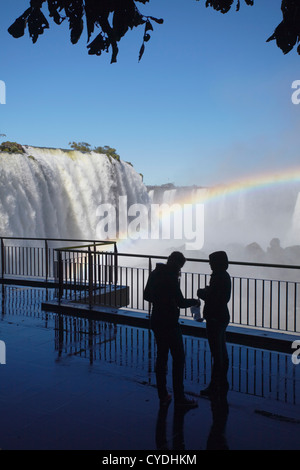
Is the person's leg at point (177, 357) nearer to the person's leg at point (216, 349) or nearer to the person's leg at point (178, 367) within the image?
the person's leg at point (178, 367)

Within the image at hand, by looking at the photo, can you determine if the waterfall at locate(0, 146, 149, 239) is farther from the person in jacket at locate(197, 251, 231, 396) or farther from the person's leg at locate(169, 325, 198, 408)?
the person's leg at locate(169, 325, 198, 408)

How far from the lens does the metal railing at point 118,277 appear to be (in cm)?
930

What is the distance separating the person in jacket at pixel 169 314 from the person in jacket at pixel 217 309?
0.36m

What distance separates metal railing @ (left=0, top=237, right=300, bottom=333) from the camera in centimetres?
930

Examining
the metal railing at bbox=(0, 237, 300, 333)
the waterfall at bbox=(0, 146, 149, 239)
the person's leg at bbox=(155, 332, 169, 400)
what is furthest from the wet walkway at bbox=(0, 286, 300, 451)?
the waterfall at bbox=(0, 146, 149, 239)

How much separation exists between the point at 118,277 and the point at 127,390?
74.2 feet

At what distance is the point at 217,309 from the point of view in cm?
527

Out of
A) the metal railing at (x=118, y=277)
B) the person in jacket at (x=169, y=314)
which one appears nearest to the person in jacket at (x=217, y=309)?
the person in jacket at (x=169, y=314)

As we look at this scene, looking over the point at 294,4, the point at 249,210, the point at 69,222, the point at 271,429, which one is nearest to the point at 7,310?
the point at 271,429

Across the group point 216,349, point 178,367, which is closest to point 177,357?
point 178,367

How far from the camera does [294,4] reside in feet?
11.2

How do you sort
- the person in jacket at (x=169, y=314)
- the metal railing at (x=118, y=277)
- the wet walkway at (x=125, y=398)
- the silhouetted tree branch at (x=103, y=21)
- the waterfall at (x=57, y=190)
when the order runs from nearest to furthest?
the silhouetted tree branch at (x=103, y=21)
the wet walkway at (x=125, y=398)
the person in jacket at (x=169, y=314)
the metal railing at (x=118, y=277)
the waterfall at (x=57, y=190)

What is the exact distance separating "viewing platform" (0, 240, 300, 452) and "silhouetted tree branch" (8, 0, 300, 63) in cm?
338

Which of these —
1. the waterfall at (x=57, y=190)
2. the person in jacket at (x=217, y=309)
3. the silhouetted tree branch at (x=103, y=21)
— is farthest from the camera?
the waterfall at (x=57, y=190)
